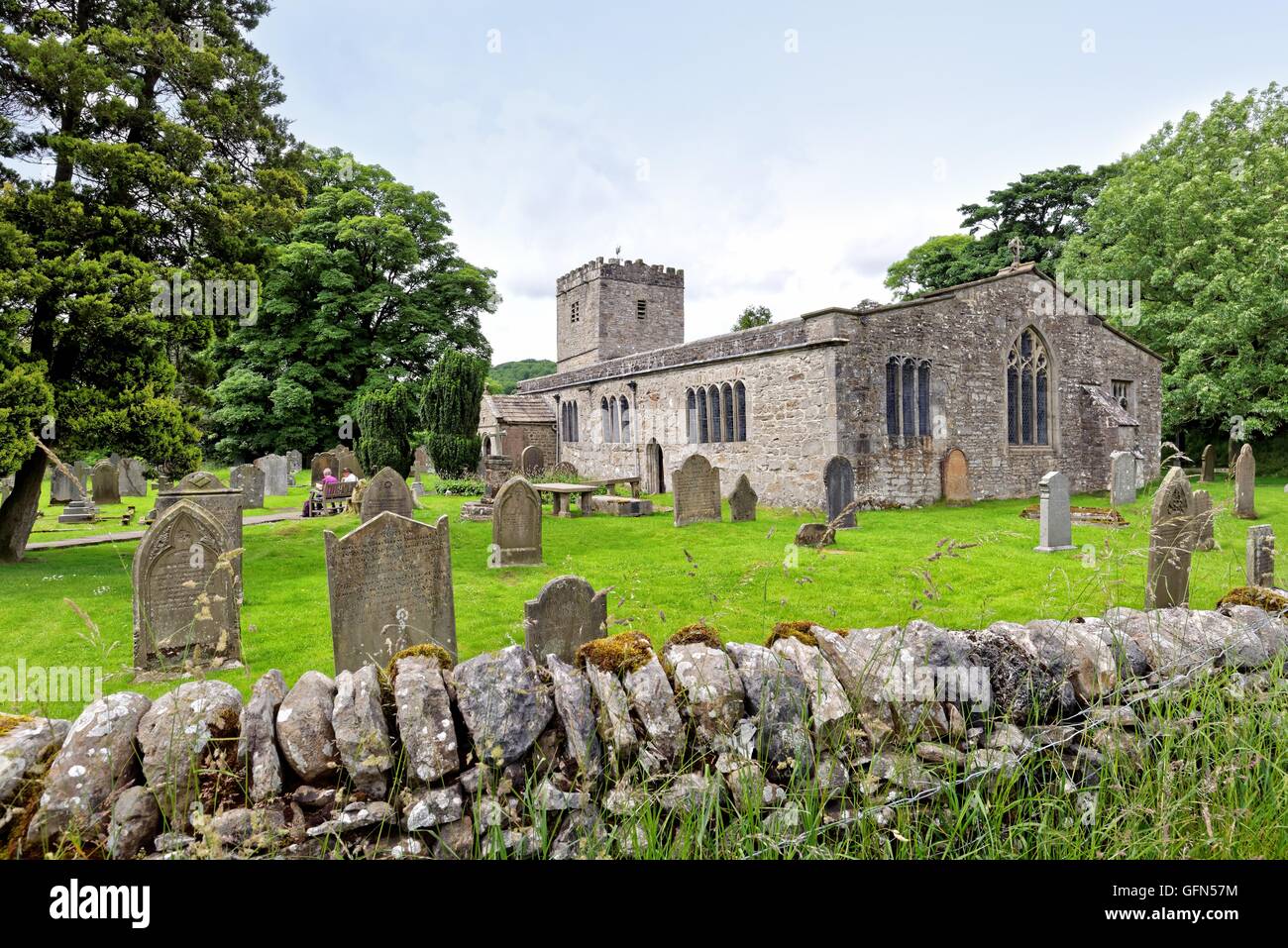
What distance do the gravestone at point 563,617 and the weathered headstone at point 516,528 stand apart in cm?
524

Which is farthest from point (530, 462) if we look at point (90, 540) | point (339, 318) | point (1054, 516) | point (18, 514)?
point (1054, 516)

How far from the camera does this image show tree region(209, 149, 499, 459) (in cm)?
2617

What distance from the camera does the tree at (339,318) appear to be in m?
26.2

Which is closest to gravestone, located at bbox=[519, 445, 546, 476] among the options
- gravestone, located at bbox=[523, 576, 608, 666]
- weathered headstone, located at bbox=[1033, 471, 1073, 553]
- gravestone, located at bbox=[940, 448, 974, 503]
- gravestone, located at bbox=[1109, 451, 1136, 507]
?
gravestone, located at bbox=[940, 448, 974, 503]

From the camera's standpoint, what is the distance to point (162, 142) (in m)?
9.73

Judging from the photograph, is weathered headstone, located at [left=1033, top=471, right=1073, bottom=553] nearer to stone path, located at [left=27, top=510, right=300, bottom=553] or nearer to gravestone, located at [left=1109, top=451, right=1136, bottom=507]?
gravestone, located at [left=1109, top=451, right=1136, bottom=507]

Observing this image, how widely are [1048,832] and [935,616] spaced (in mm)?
4803

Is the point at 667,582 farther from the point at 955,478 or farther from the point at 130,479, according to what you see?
the point at 130,479

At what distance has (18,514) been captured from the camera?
991 cm

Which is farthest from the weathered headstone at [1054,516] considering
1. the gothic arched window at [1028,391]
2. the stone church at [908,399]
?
the gothic arched window at [1028,391]

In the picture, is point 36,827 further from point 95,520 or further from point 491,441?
point 491,441

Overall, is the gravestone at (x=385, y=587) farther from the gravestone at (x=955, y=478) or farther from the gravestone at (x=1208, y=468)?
the gravestone at (x=1208, y=468)

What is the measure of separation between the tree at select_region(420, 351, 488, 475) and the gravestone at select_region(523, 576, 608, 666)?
19012 millimetres

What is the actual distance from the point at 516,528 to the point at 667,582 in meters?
2.85
